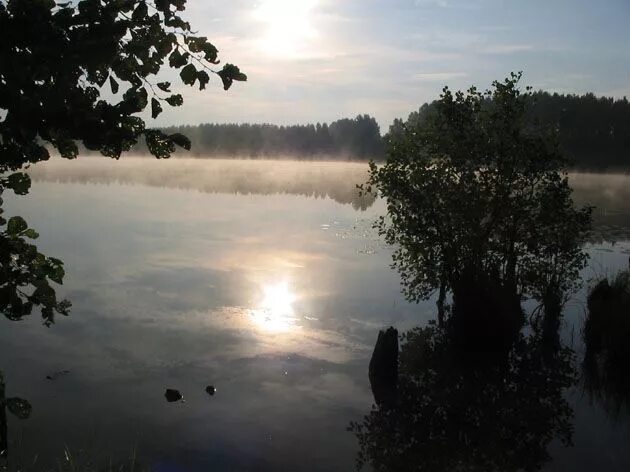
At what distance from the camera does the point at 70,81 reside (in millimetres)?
2984

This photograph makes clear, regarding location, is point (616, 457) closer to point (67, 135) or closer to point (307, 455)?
point (307, 455)

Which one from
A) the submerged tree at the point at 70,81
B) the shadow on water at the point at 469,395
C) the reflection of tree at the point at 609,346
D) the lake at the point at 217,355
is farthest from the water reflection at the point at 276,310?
the submerged tree at the point at 70,81

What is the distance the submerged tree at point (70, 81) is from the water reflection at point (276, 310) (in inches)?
659

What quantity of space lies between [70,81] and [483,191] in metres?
19.1

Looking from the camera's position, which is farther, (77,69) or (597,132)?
(597,132)

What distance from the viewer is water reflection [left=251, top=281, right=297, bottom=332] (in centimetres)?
2049

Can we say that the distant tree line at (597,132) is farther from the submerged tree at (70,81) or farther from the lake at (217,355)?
the submerged tree at (70,81)

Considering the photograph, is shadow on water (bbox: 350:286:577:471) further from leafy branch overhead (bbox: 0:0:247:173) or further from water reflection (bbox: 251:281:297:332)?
leafy branch overhead (bbox: 0:0:247:173)

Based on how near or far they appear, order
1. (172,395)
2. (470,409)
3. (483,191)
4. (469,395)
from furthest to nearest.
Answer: (483,191), (469,395), (470,409), (172,395)

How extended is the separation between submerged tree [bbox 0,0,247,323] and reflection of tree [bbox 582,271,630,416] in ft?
46.9

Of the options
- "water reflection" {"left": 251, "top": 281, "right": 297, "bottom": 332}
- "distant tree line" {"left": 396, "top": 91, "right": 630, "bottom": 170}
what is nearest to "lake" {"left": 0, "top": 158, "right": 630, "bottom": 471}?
"water reflection" {"left": 251, "top": 281, "right": 297, "bottom": 332}

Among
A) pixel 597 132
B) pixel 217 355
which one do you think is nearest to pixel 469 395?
pixel 217 355

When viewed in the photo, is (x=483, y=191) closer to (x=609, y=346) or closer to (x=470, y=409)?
(x=609, y=346)

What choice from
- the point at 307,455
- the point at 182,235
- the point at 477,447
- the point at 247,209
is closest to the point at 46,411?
the point at 307,455
